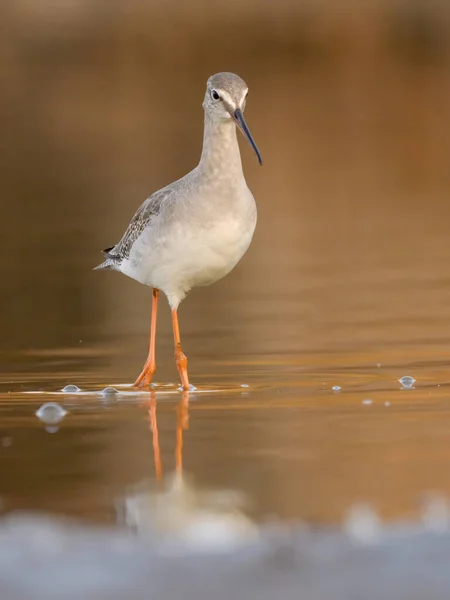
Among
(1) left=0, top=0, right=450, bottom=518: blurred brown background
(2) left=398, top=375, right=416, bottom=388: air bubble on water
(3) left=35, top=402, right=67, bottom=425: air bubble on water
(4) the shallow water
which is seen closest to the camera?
(4) the shallow water

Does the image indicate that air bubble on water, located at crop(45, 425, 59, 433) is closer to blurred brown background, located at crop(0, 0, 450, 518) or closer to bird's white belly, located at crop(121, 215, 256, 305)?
blurred brown background, located at crop(0, 0, 450, 518)

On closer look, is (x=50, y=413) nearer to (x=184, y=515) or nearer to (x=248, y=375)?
(x=248, y=375)

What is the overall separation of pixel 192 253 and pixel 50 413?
163cm

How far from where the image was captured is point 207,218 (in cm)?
966

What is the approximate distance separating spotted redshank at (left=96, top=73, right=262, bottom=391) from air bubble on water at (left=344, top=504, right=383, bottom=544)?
4014mm

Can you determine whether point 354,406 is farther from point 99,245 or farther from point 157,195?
point 99,245

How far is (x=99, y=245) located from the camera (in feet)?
62.0

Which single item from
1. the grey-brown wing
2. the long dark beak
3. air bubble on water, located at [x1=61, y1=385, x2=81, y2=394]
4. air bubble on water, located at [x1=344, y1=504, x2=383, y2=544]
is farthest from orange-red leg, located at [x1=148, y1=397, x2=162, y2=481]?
the long dark beak

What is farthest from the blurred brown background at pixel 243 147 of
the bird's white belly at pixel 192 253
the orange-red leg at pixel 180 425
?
the orange-red leg at pixel 180 425

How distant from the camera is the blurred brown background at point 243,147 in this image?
14648mm

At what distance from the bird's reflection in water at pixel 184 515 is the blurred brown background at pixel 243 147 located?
16.9ft

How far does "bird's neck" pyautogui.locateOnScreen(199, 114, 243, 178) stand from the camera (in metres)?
9.95

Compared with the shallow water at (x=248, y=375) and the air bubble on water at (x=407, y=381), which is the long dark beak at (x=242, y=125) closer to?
the shallow water at (x=248, y=375)

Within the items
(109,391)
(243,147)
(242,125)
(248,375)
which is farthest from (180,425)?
(243,147)
